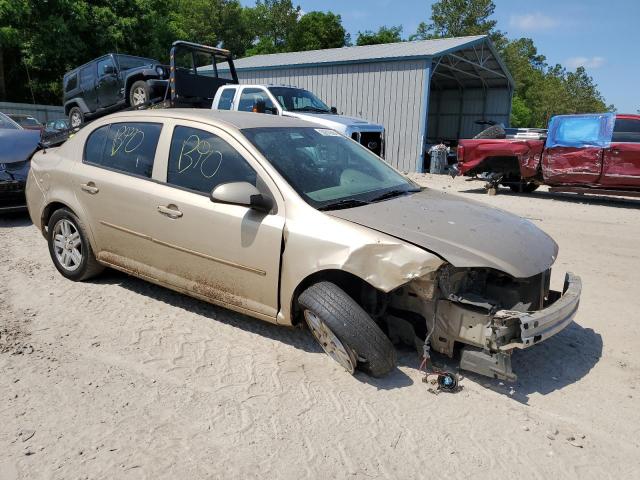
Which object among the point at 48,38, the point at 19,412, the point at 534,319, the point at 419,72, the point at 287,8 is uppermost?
the point at 287,8

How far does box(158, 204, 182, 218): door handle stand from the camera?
3915mm

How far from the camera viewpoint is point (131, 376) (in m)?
3.31

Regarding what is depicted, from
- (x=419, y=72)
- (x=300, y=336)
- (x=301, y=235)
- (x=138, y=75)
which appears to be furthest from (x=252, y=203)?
(x=419, y=72)

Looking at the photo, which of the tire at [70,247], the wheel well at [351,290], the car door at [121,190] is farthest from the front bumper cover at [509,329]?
the tire at [70,247]

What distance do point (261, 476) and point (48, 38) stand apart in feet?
90.5

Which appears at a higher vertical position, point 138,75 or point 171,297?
point 138,75

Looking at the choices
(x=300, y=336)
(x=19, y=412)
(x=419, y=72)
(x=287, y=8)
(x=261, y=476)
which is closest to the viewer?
(x=261, y=476)

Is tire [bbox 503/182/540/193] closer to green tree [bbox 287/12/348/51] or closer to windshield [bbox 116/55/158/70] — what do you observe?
windshield [bbox 116/55/158/70]

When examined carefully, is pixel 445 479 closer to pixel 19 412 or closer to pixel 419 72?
pixel 19 412

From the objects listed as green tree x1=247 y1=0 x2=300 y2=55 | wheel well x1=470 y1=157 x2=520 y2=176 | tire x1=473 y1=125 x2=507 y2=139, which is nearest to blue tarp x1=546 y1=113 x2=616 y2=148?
wheel well x1=470 y1=157 x2=520 y2=176

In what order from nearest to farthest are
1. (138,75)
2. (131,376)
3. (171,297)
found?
(131,376)
(171,297)
(138,75)

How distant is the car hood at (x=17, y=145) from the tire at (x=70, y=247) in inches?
122

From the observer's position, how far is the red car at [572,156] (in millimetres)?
10438

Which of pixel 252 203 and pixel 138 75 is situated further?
pixel 138 75
